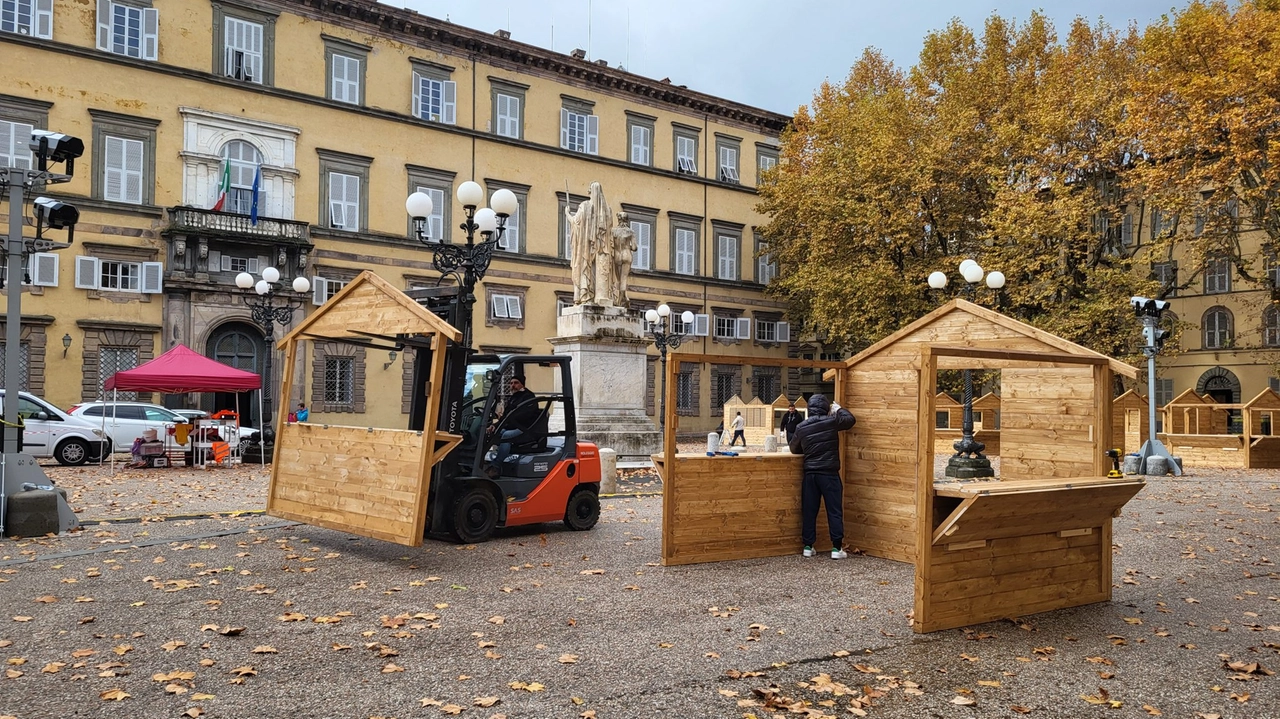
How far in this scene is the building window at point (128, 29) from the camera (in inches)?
1196

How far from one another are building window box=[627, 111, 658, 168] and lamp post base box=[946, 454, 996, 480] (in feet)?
93.4

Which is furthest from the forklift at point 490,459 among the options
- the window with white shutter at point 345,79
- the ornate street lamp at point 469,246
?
the window with white shutter at point 345,79

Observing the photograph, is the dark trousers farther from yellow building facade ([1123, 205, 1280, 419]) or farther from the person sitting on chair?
yellow building facade ([1123, 205, 1280, 419])

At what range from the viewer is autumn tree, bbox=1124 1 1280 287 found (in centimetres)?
2544

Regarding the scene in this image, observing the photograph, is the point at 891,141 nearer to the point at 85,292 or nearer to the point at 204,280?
the point at 204,280

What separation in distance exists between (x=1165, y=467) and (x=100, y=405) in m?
24.8

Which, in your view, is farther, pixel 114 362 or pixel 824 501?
pixel 114 362

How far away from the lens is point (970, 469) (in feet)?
54.8

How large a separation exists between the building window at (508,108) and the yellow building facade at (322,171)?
88 mm

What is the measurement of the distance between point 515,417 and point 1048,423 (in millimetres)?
5588

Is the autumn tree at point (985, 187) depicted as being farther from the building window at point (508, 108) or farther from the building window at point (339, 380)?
the building window at point (339, 380)

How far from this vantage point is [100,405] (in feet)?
76.8

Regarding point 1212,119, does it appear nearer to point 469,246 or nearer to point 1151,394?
point 1151,394

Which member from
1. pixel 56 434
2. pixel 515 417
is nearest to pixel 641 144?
pixel 56 434
